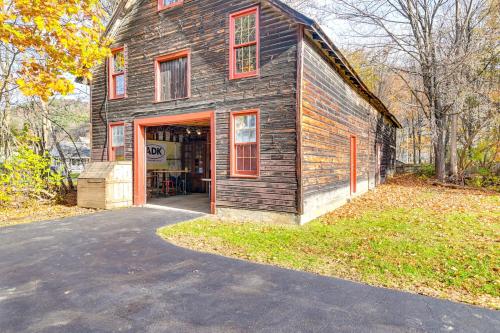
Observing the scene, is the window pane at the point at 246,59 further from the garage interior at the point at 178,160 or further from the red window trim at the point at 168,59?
the garage interior at the point at 178,160

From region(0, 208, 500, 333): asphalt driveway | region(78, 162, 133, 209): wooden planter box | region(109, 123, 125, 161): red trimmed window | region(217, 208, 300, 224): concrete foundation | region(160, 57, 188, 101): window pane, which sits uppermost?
region(160, 57, 188, 101): window pane

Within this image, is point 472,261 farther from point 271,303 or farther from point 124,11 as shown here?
point 124,11

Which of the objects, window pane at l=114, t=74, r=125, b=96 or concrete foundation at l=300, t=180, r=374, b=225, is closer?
concrete foundation at l=300, t=180, r=374, b=225

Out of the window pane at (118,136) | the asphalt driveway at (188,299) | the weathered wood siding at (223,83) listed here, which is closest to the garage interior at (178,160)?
the window pane at (118,136)

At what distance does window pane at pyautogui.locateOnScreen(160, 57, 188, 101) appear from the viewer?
10.2 metres

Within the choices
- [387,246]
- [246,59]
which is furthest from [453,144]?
[246,59]

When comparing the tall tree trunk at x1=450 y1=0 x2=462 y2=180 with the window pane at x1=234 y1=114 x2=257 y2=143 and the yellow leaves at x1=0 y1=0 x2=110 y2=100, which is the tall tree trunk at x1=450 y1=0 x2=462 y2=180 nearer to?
the window pane at x1=234 y1=114 x2=257 y2=143

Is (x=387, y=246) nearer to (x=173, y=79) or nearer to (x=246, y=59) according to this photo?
(x=246, y=59)

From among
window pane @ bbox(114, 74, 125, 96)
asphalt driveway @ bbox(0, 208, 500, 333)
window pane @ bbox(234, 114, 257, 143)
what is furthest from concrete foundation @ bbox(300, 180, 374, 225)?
window pane @ bbox(114, 74, 125, 96)

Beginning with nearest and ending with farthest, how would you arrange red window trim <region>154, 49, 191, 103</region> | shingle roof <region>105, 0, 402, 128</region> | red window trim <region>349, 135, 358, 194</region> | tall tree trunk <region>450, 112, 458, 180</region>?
1. shingle roof <region>105, 0, 402, 128</region>
2. red window trim <region>154, 49, 191, 103</region>
3. red window trim <region>349, 135, 358, 194</region>
4. tall tree trunk <region>450, 112, 458, 180</region>

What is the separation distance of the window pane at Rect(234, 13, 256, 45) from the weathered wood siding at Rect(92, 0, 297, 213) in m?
0.31

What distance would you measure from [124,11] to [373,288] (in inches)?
526

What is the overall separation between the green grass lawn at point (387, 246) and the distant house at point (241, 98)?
117 cm

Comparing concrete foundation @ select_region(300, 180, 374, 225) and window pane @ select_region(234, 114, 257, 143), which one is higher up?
window pane @ select_region(234, 114, 257, 143)
